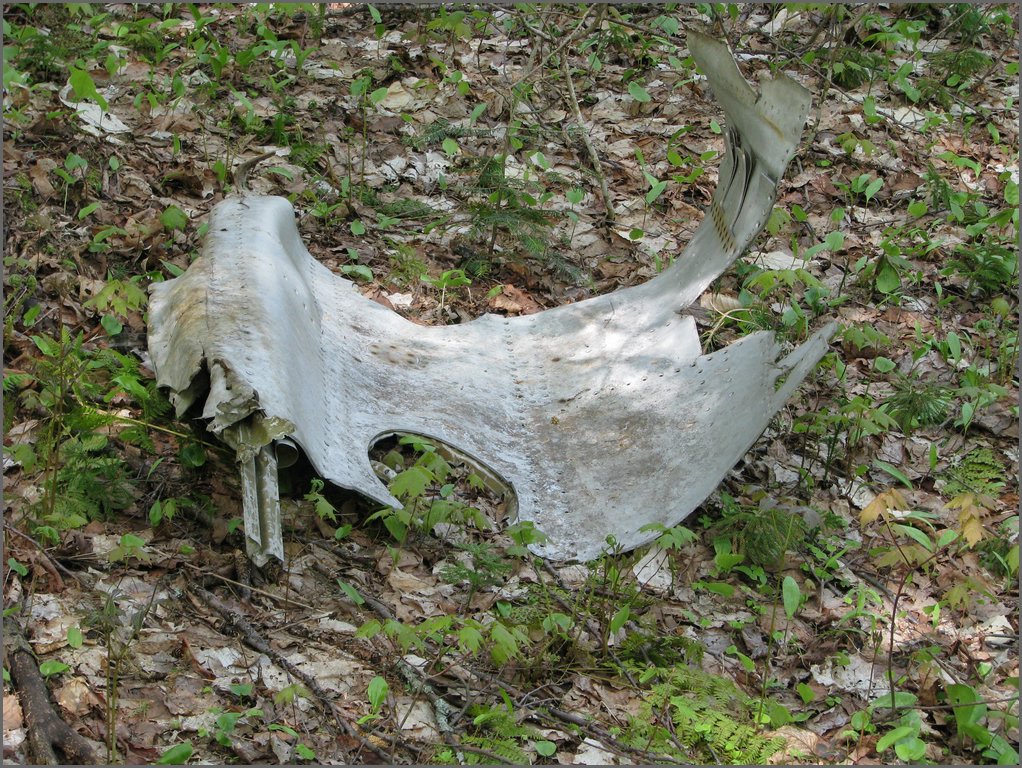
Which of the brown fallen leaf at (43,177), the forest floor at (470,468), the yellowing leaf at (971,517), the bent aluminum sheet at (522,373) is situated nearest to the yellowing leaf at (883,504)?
the forest floor at (470,468)

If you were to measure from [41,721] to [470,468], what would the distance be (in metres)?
1.80

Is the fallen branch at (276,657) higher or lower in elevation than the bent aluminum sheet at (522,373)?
lower

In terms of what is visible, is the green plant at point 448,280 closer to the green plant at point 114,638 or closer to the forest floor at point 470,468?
the forest floor at point 470,468

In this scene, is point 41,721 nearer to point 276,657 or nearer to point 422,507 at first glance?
point 276,657

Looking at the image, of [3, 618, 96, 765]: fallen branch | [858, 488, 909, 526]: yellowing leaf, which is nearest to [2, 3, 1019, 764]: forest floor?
[3, 618, 96, 765]: fallen branch

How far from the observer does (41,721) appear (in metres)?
2.60

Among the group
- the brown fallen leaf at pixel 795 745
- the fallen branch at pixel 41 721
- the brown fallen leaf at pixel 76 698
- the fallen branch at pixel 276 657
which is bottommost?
the brown fallen leaf at pixel 795 745

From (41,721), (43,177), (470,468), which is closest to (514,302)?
(470,468)

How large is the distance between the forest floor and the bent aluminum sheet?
17 cm

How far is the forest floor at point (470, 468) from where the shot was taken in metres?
2.95

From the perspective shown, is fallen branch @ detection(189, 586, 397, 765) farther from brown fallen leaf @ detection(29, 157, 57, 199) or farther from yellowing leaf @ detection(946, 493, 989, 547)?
brown fallen leaf @ detection(29, 157, 57, 199)

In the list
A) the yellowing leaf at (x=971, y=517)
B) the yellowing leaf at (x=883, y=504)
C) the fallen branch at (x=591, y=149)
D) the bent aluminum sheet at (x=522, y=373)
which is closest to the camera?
the yellowing leaf at (x=883, y=504)

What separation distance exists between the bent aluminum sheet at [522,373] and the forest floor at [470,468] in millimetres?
175

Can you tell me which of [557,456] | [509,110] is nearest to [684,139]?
[509,110]
